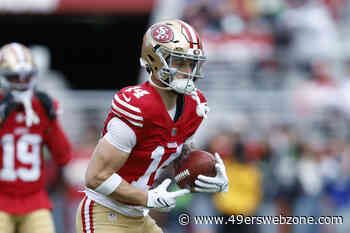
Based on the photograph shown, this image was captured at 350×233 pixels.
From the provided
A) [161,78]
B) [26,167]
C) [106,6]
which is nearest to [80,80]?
[106,6]

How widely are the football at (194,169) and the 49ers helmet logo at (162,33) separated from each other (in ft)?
2.37

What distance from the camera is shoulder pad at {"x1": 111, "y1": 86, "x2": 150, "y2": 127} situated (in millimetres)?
4199

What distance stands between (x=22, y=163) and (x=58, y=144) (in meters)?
0.33

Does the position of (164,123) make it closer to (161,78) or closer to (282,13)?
(161,78)

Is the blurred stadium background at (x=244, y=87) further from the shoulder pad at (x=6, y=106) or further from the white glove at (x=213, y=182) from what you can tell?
the white glove at (x=213, y=182)

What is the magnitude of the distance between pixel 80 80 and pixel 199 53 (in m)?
11.4

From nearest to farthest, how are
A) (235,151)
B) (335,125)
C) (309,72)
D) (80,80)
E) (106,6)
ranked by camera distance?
(235,151) → (335,125) → (309,72) → (106,6) → (80,80)

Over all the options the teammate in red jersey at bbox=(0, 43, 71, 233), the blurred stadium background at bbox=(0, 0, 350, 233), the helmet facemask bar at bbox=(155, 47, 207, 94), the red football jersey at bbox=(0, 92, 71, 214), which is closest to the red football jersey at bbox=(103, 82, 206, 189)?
the helmet facemask bar at bbox=(155, 47, 207, 94)

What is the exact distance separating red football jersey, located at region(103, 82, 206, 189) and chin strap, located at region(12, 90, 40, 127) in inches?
A: 58.3

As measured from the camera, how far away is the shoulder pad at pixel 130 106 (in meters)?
4.20

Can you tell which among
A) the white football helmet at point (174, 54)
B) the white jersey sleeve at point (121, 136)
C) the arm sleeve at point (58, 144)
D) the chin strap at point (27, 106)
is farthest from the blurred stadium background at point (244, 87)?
the white jersey sleeve at point (121, 136)

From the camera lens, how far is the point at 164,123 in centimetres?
434

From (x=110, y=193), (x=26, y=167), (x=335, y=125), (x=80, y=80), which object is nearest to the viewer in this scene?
(x=110, y=193)

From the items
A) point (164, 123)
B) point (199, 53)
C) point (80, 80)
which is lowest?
point (80, 80)
